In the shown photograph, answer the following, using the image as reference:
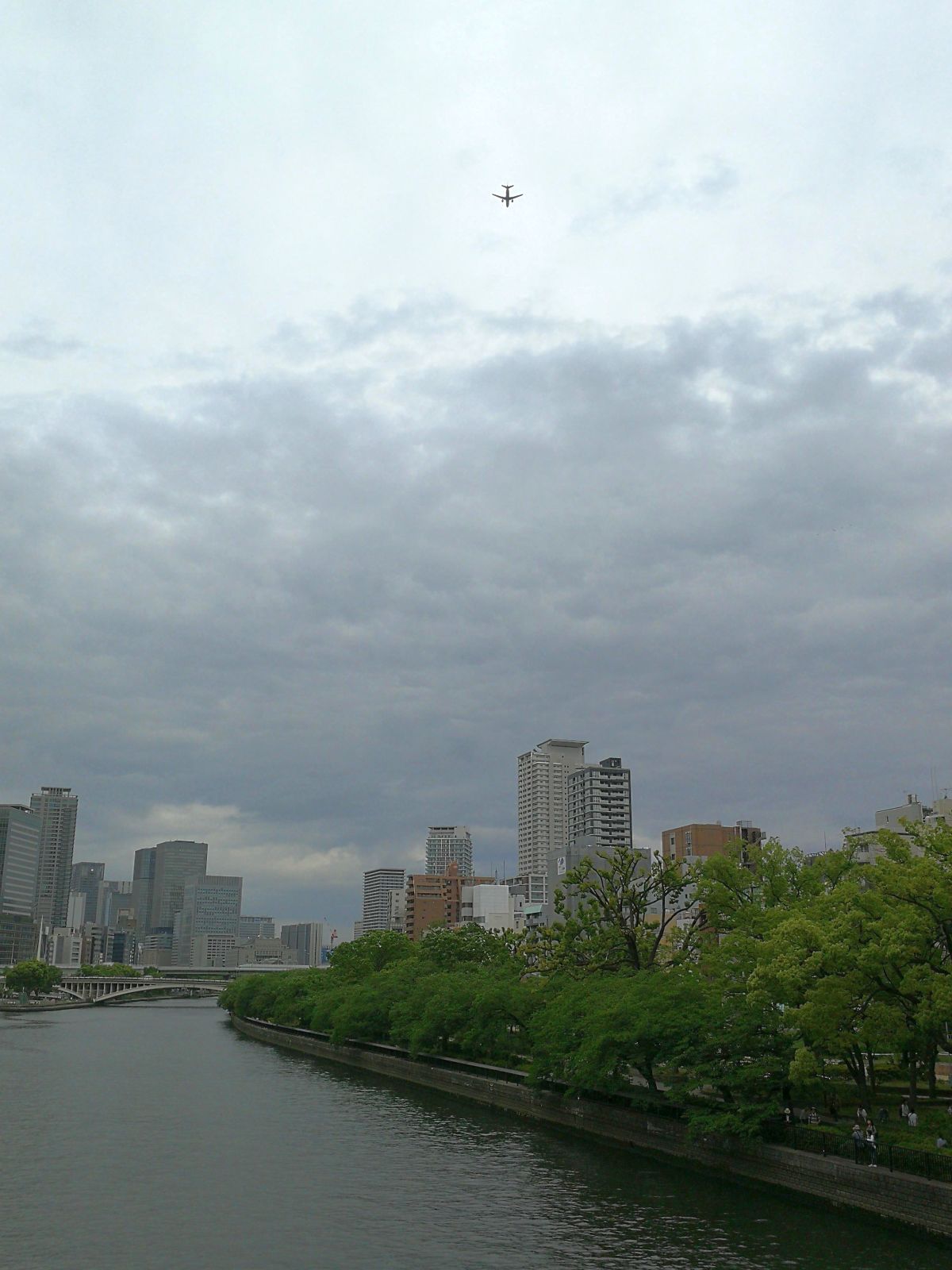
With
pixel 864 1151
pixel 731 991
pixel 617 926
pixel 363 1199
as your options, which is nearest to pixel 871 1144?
pixel 864 1151

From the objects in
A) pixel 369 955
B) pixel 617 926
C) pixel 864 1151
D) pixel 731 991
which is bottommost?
pixel 864 1151

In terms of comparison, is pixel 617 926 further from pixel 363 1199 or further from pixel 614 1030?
pixel 363 1199

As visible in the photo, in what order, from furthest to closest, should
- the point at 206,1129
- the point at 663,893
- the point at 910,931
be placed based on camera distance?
the point at 663,893 < the point at 206,1129 < the point at 910,931

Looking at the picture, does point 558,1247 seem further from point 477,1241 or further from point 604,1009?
point 604,1009

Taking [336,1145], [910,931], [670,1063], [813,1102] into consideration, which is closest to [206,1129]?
[336,1145]

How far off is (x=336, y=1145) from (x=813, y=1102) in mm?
21530

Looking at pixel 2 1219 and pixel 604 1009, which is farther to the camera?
pixel 604 1009

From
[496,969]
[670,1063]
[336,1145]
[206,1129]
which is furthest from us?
[496,969]

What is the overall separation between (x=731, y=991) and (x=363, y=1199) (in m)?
18.4

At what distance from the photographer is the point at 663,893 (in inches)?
2443

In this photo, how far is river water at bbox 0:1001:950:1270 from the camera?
31422 mm

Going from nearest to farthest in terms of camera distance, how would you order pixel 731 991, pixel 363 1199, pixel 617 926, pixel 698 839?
pixel 363 1199 → pixel 731 991 → pixel 617 926 → pixel 698 839

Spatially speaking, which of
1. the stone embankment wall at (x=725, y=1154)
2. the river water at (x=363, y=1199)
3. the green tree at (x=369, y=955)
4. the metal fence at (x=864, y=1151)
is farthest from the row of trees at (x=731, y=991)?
the green tree at (x=369, y=955)

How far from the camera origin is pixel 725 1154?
4188 cm
